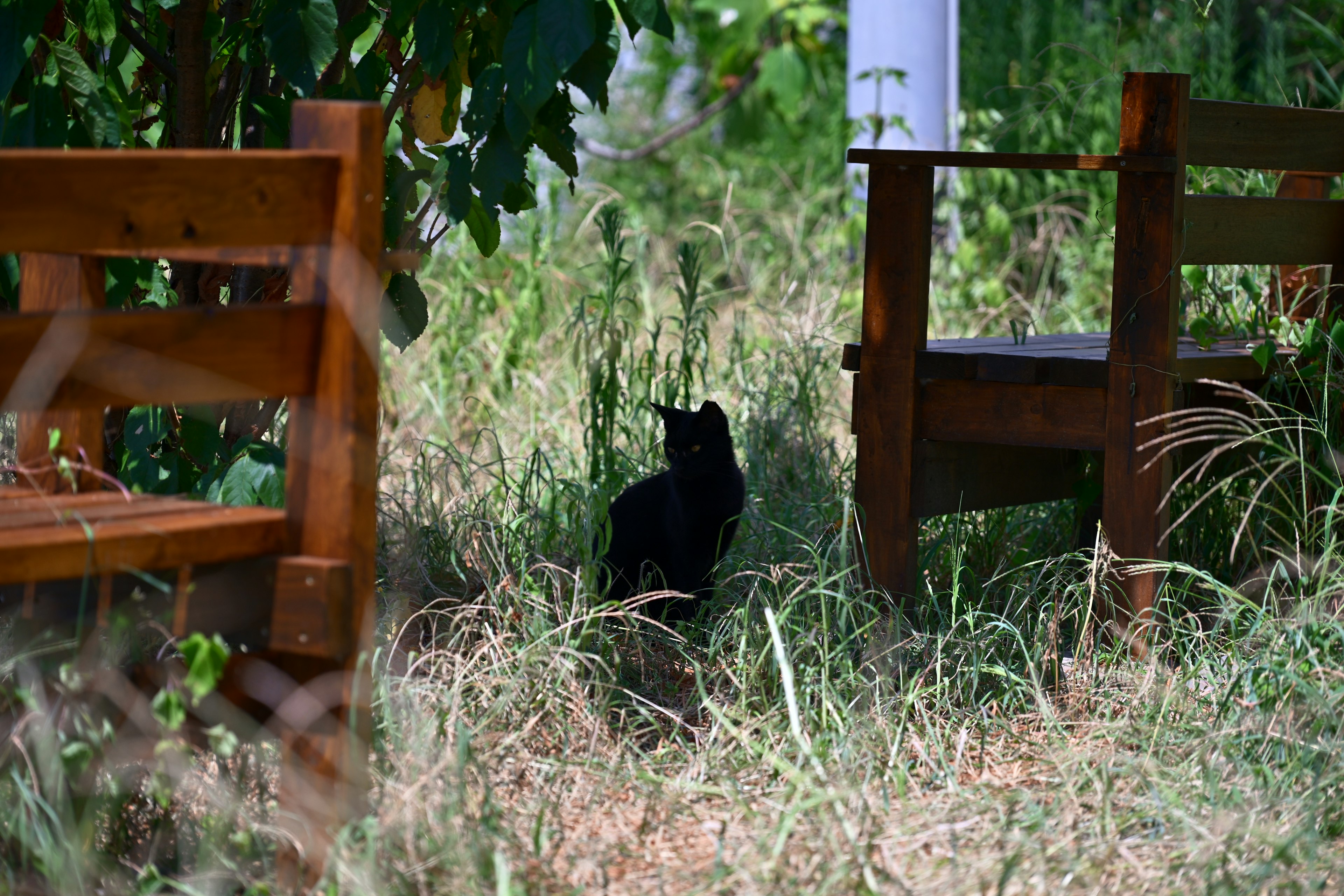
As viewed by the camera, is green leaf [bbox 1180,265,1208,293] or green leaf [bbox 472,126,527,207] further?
green leaf [bbox 1180,265,1208,293]

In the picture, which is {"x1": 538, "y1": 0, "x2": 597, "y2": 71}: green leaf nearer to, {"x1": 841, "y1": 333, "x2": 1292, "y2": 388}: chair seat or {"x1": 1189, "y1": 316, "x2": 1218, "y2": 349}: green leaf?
{"x1": 841, "y1": 333, "x2": 1292, "y2": 388}: chair seat

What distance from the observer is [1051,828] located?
210 cm

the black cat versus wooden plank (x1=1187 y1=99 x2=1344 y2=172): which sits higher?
wooden plank (x1=1187 y1=99 x2=1344 y2=172)

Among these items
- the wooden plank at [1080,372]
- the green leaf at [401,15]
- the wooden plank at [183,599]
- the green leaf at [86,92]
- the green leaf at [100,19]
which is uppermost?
the green leaf at [401,15]

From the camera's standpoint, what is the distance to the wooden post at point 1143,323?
9.23 ft

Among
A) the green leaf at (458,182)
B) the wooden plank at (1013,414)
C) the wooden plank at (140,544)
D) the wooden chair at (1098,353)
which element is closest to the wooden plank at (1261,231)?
the wooden chair at (1098,353)

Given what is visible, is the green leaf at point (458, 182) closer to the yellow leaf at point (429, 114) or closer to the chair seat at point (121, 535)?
the yellow leaf at point (429, 114)

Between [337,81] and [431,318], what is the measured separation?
262 cm

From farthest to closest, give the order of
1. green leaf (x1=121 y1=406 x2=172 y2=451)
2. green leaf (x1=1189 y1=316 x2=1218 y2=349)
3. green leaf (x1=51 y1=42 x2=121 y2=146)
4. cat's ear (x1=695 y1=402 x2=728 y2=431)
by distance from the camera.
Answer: cat's ear (x1=695 y1=402 x2=728 y2=431) < green leaf (x1=1189 y1=316 x2=1218 y2=349) < green leaf (x1=121 y1=406 x2=172 y2=451) < green leaf (x1=51 y1=42 x2=121 y2=146)

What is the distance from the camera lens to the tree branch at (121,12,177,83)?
9.05ft

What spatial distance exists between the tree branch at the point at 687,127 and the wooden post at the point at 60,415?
6741 millimetres

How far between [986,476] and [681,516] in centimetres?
82

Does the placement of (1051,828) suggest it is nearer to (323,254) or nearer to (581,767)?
(581,767)

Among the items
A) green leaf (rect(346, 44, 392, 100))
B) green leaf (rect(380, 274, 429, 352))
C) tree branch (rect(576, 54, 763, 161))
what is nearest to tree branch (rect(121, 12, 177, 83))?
green leaf (rect(346, 44, 392, 100))
